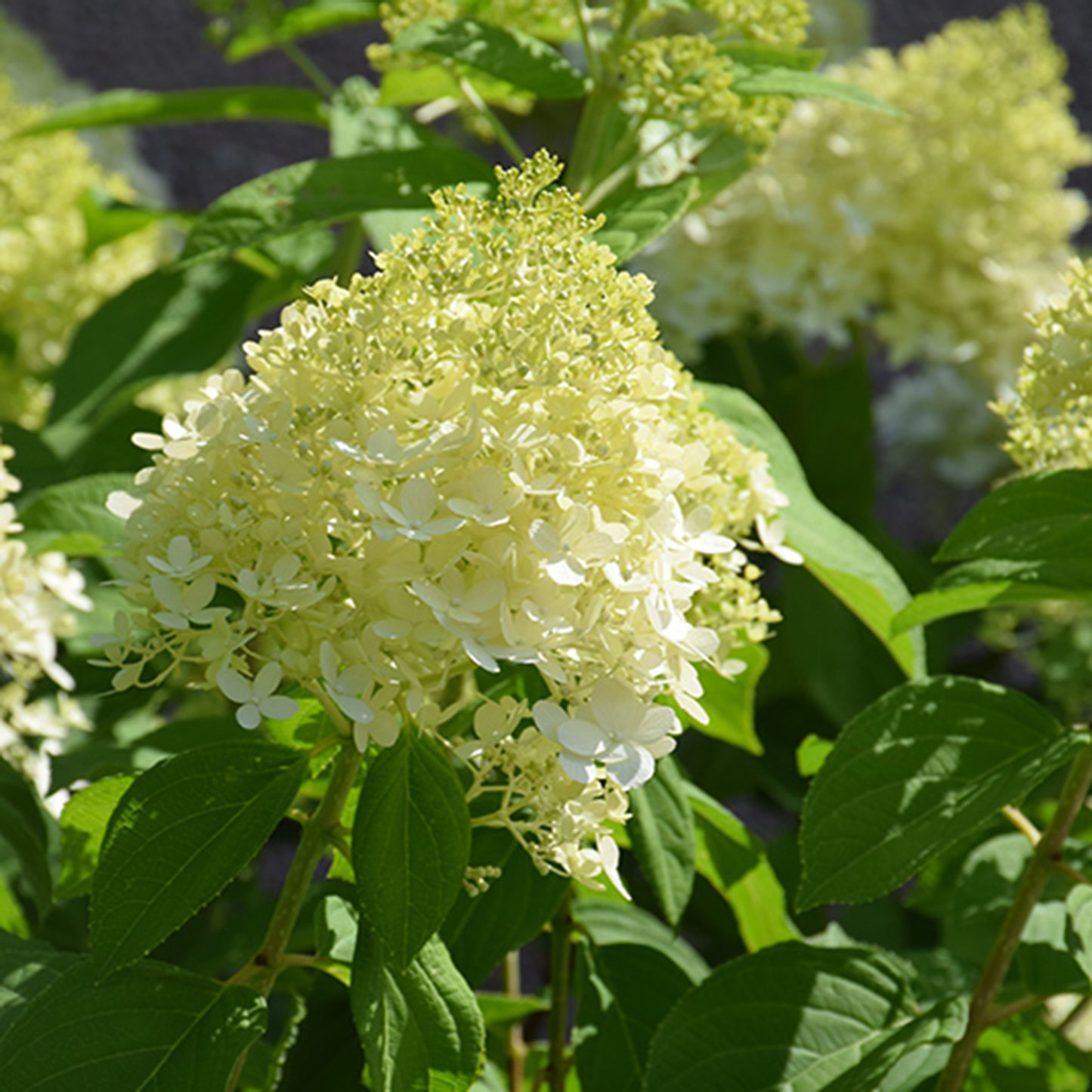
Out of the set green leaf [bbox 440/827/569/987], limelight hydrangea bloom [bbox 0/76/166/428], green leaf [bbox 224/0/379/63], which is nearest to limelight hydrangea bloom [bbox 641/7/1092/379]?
green leaf [bbox 224/0/379/63]

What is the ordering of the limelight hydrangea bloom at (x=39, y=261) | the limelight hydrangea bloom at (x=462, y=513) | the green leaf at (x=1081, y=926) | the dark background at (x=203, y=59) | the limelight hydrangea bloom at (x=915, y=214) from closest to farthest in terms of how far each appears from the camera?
the limelight hydrangea bloom at (x=462, y=513)
the green leaf at (x=1081, y=926)
the limelight hydrangea bloom at (x=39, y=261)
the limelight hydrangea bloom at (x=915, y=214)
the dark background at (x=203, y=59)

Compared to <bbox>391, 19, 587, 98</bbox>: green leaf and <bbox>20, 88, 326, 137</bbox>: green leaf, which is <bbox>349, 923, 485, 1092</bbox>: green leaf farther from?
<bbox>20, 88, 326, 137</bbox>: green leaf

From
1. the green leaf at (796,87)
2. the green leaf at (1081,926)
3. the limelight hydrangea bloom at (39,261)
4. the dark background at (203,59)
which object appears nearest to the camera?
the green leaf at (1081,926)

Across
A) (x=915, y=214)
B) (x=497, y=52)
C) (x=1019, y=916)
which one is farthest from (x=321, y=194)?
(x=915, y=214)

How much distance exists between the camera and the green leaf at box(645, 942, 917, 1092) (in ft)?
1.81

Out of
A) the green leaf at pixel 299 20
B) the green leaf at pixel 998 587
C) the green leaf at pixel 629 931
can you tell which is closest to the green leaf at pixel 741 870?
the green leaf at pixel 629 931

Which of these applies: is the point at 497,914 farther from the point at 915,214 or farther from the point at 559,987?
the point at 915,214

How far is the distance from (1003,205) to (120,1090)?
3.24 ft

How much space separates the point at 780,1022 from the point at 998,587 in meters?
0.19

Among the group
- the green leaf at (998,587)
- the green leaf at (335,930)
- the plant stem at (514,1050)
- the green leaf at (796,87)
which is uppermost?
the green leaf at (796,87)

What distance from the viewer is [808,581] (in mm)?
1155

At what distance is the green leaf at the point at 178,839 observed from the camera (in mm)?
416

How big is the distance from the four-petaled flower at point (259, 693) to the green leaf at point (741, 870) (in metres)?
0.28

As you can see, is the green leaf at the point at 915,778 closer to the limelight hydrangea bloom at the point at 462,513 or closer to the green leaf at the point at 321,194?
the limelight hydrangea bloom at the point at 462,513
